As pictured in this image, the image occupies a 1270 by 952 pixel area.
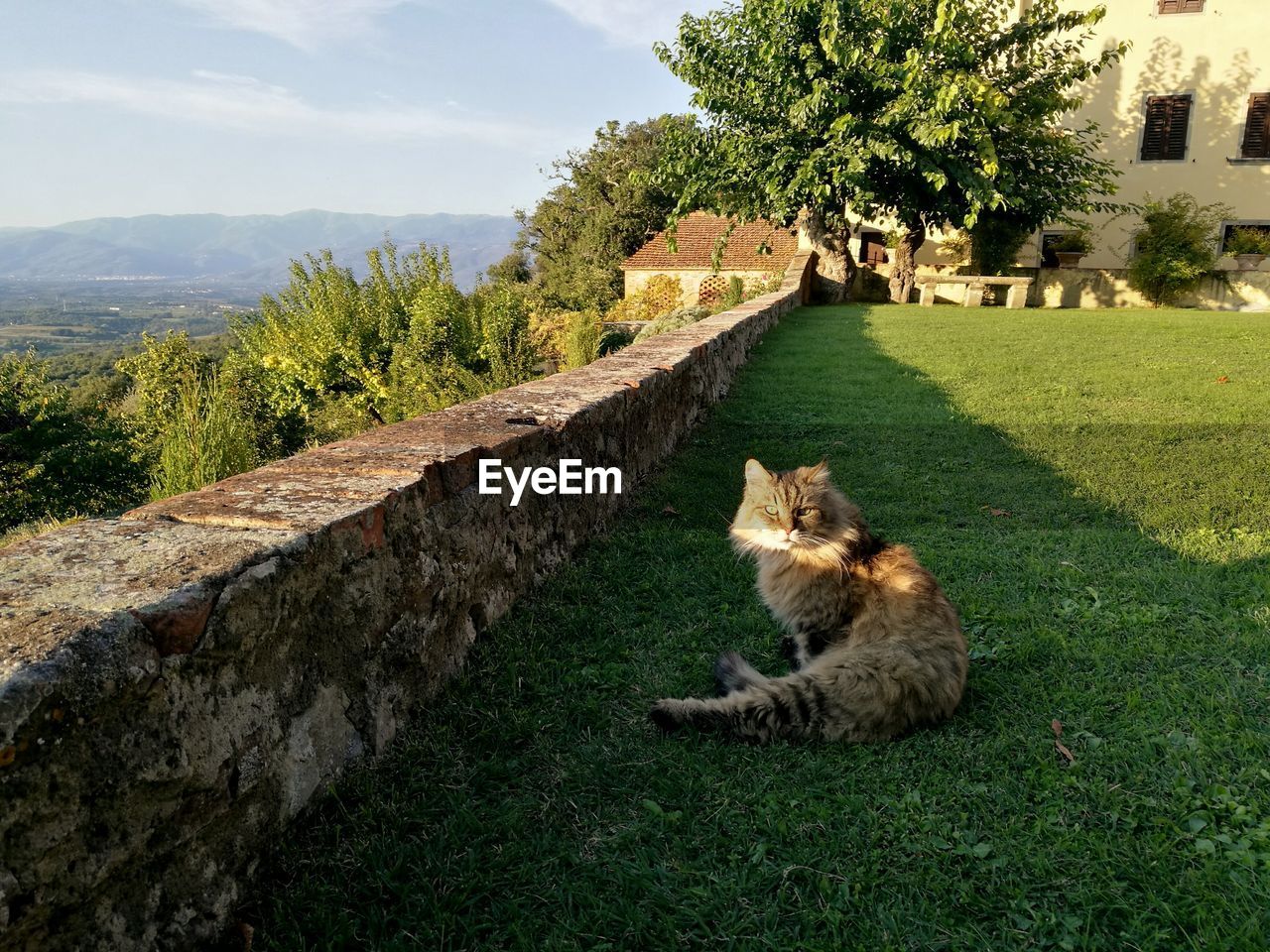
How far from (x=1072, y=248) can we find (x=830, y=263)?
7598 millimetres

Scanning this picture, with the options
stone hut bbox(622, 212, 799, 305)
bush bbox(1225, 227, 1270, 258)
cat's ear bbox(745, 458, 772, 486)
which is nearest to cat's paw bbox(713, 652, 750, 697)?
cat's ear bbox(745, 458, 772, 486)

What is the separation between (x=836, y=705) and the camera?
2.20 metres

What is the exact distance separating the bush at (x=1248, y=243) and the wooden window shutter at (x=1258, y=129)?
2.13 metres

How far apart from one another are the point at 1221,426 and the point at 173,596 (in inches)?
282

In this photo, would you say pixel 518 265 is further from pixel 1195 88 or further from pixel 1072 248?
pixel 1195 88

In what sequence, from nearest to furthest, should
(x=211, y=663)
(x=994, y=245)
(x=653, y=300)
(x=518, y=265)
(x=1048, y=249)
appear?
1. (x=211, y=663)
2. (x=994, y=245)
3. (x=1048, y=249)
4. (x=653, y=300)
5. (x=518, y=265)

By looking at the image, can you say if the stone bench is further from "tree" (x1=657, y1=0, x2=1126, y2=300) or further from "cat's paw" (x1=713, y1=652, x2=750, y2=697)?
"cat's paw" (x1=713, y1=652, x2=750, y2=697)

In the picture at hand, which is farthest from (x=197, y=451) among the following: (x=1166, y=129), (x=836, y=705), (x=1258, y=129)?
(x=1258, y=129)

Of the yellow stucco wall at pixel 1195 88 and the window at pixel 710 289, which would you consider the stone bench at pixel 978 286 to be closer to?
the yellow stucco wall at pixel 1195 88

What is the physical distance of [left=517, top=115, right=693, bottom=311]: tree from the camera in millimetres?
27281

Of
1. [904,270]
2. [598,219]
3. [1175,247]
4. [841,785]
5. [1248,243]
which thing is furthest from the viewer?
[598,219]

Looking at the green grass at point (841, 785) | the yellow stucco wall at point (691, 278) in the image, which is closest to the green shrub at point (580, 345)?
the green grass at point (841, 785)

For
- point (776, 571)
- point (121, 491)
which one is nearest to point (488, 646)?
point (776, 571)

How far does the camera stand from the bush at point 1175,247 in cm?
1834
